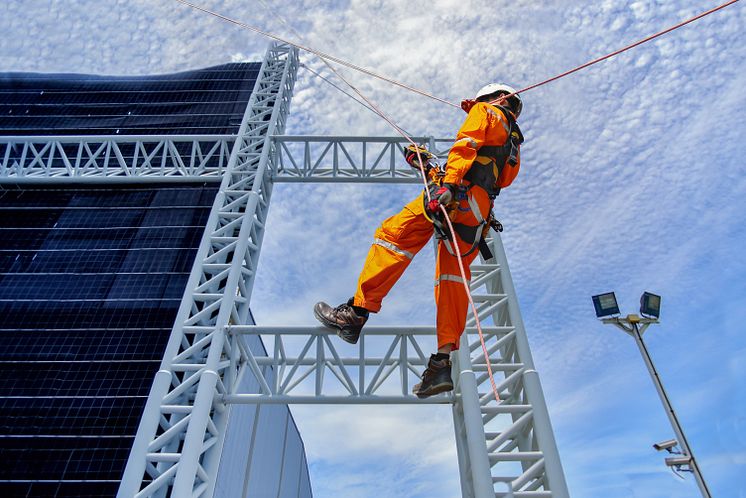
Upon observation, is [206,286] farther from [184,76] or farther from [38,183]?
[184,76]

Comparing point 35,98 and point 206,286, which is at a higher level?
point 35,98

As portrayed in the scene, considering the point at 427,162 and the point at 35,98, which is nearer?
the point at 427,162

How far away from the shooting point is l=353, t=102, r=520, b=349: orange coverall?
4379mm

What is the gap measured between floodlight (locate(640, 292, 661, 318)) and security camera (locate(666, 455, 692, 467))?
356 cm

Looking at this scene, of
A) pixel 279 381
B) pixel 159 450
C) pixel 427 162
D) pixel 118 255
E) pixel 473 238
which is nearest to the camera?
pixel 473 238

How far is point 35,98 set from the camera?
12523 mm

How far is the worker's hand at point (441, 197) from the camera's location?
157 inches

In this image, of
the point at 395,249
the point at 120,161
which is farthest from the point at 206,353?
the point at 120,161

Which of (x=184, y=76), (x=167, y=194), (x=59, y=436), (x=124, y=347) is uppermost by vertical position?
(x=184, y=76)

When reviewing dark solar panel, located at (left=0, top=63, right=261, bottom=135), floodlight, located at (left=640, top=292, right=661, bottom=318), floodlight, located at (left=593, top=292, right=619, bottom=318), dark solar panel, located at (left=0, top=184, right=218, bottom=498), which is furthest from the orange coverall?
floodlight, located at (left=640, top=292, right=661, bottom=318)

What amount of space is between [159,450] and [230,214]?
345cm

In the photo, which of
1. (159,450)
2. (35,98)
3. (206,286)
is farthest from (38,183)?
(159,450)

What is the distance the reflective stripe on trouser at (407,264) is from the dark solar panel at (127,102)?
7.95m

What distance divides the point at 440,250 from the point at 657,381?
8.61 metres
